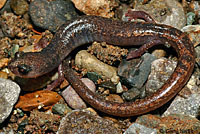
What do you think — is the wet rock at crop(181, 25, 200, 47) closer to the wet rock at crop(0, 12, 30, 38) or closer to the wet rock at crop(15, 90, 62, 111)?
the wet rock at crop(15, 90, 62, 111)

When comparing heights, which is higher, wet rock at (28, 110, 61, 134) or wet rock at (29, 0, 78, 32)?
wet rock at (29, 0, 78, 32)

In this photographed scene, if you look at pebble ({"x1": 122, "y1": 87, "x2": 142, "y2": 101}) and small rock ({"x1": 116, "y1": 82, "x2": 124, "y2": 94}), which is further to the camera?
small rock ({"x1": 116, "y1": 82, "x2": 124, "y2": 94})

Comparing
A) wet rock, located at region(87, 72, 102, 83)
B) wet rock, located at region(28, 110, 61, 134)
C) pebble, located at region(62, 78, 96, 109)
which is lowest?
wet rock, located at region(28, 110, 61, 134)

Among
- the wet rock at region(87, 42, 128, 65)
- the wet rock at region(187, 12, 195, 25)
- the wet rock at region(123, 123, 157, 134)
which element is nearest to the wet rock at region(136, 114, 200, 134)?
the wet rock at region(123, 123, 157, 134)

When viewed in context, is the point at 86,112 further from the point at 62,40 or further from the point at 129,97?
the point at 62,40

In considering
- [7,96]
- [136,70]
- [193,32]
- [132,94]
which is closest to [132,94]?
[132,94]

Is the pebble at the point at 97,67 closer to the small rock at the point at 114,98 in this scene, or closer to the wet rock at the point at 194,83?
the small rock at the point at 114,98

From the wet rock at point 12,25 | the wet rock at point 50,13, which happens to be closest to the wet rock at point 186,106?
the wet rock at point 50,13
